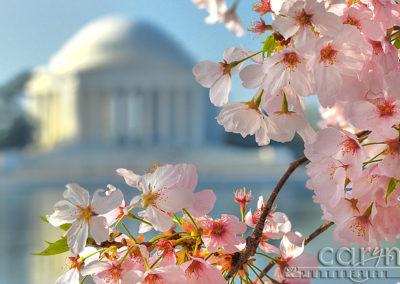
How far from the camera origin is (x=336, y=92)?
0.24 meters

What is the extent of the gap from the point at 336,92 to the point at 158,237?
116 millimetres

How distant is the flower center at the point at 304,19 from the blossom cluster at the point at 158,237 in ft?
A: 0.29

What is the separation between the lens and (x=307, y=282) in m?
0.29

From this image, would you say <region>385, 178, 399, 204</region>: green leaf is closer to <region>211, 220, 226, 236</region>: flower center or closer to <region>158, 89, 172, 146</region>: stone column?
<region>211, 220, 226, 236</region>: flower center

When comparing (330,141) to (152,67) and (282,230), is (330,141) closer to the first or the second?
(282,230)

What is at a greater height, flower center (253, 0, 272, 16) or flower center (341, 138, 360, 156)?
flower center (253, 0, 272, 16)

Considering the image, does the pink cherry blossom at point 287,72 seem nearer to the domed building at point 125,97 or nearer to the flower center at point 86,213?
the flower center at point 86,213

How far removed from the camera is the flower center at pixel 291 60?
0.24 meters

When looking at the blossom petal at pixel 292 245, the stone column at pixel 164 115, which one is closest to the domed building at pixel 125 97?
the stone column at pixel 164 115

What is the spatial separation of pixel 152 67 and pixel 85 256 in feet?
35.3

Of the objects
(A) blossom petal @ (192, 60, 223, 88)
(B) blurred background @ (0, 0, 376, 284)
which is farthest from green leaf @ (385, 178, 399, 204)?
(B) blurred background @ (0, 0, 376, 284)

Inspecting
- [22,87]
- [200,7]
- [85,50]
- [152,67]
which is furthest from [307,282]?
[22,87]

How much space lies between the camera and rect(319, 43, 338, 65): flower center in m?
0.24

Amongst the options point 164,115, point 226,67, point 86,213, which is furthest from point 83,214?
point 164,115
